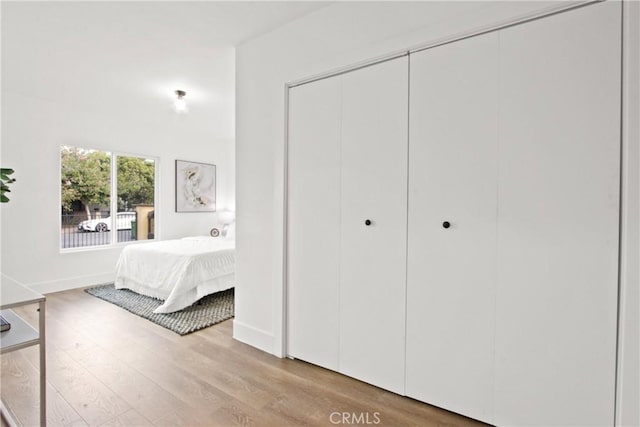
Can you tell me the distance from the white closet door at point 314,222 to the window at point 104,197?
3.54 meters

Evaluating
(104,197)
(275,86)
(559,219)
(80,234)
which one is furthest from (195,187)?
(559,219)

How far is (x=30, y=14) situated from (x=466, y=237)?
321 cm

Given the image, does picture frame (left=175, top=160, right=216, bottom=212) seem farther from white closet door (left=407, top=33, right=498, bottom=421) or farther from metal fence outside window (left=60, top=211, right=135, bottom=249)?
white closet door (left=407, top=33, right=498, bottom=421)

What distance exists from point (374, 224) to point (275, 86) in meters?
1.29

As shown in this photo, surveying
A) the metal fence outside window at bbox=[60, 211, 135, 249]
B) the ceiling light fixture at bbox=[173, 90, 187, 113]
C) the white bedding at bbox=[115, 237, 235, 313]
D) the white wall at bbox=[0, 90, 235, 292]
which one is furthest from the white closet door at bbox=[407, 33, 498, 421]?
the metal fence outside window at bbox=[60, 211, 135, 249]

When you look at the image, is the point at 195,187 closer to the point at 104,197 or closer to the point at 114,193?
the point at 114,193

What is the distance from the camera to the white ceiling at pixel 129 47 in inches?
83.1

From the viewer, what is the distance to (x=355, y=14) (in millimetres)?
1953

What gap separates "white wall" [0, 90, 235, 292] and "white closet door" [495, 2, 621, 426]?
437 cm

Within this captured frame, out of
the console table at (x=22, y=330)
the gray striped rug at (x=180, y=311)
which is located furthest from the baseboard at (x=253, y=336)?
the console table at (x=22, y=330)

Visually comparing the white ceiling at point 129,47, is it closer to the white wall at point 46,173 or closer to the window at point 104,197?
the white wall at point 46,173

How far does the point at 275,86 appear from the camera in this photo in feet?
7.68

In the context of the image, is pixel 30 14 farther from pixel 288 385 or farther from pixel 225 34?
pixel 288 385

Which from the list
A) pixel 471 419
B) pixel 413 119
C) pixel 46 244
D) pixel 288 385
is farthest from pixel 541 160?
pixel 46 244
